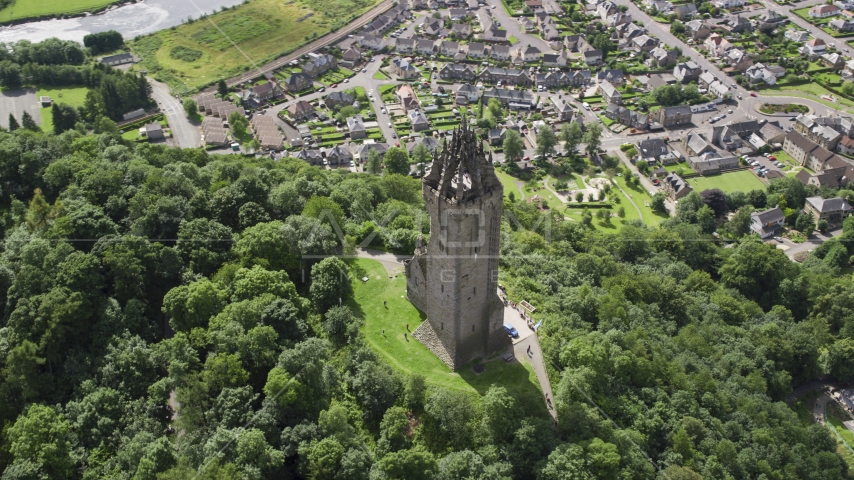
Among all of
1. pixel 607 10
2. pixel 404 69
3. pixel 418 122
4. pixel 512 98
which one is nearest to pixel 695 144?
pixel 512 98

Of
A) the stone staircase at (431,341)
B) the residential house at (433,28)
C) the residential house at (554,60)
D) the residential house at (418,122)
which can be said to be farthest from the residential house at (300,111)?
the stone staircase at (431,341)

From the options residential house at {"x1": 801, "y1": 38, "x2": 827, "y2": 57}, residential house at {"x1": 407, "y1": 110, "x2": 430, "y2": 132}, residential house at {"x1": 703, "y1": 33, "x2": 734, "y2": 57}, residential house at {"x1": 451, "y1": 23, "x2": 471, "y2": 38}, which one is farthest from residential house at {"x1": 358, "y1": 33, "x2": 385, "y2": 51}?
residential house at {"x1": 801, "y1": 38, "x2": 827, "y2": 57}

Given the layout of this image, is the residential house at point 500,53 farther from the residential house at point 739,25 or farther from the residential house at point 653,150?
the residential house at point 739,25

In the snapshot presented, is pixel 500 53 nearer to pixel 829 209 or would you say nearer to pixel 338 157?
pixel 338 157

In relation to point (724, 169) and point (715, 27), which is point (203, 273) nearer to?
point (724, 169)

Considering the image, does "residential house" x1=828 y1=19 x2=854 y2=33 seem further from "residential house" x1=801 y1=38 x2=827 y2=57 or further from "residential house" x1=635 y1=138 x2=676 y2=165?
"residential house" x1=635 y1=138 x2=676 y2=165

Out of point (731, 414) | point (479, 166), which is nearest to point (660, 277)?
point (731, 414)
